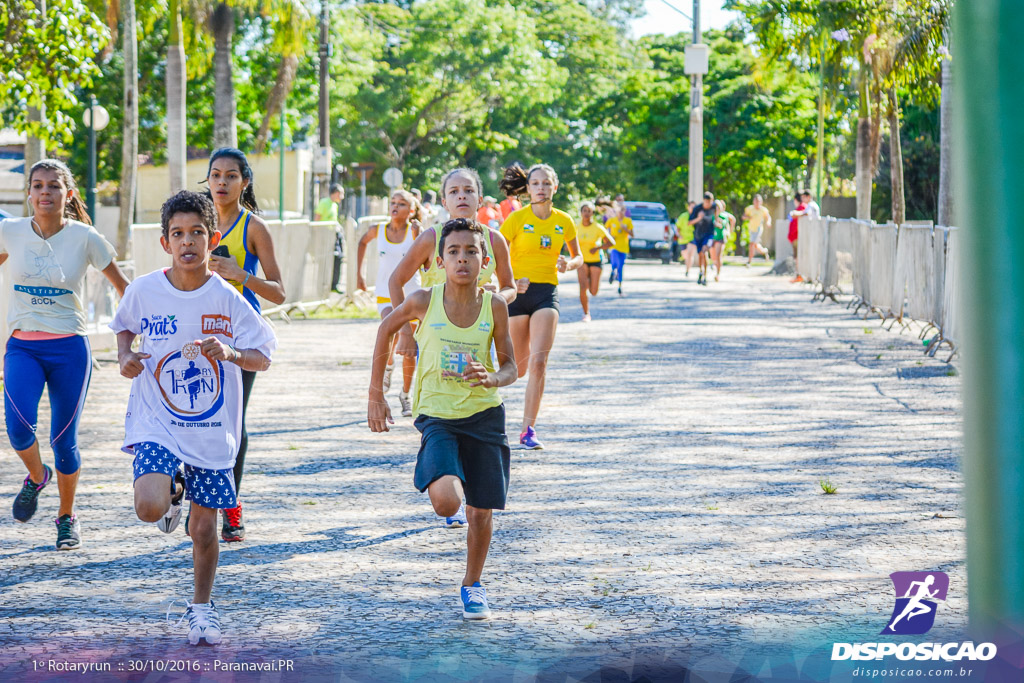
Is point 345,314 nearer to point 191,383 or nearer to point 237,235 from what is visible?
point 237,235

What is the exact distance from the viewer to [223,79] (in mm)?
28766

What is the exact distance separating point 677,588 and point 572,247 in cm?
446

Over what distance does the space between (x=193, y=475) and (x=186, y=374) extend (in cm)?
35

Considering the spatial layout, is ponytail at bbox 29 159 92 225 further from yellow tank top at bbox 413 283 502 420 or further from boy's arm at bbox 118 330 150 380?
yellow tank top at bbox 413 283 502 420

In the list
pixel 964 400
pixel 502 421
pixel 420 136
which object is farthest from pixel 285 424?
pixel 420 136

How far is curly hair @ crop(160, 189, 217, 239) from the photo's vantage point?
481 centimetres

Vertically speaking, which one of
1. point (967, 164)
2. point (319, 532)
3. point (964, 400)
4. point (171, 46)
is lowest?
point (319, 532)

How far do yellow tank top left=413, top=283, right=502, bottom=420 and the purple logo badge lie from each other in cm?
163

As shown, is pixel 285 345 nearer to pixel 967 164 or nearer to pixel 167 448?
pixel 167 448

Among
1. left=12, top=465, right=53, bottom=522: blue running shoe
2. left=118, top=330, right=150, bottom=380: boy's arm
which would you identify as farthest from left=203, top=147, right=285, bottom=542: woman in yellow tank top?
left=118, top=330, right=150, bottom=380: boy's arm

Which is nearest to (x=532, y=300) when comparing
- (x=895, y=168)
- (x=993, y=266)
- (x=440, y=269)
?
(x=440, y=269)

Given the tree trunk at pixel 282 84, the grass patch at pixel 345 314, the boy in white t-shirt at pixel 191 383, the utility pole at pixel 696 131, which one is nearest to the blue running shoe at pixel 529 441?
the boy in white t-shirt at pixel 191 383

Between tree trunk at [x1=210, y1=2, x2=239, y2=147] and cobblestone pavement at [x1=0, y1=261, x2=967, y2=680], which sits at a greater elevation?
tree trunk at [x1=210, y1=2, x2=239, y2=147]

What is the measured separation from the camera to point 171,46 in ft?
81.5
